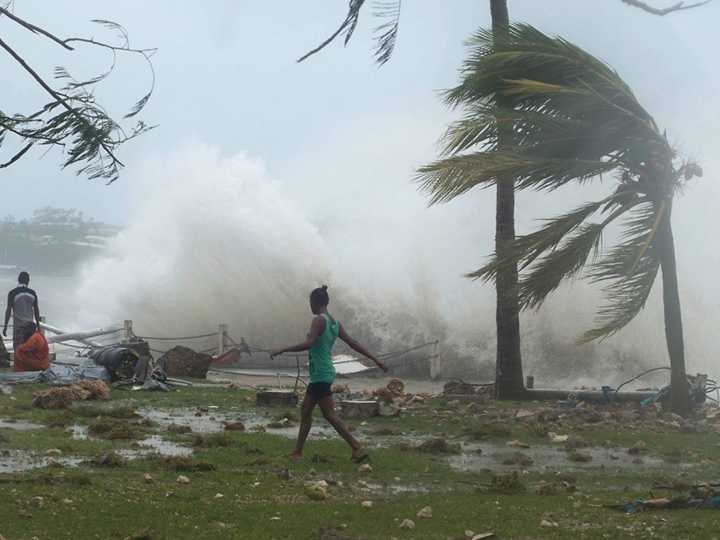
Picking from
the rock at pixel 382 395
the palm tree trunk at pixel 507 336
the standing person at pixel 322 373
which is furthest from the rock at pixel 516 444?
the palm tree trunk at pixel 507 336

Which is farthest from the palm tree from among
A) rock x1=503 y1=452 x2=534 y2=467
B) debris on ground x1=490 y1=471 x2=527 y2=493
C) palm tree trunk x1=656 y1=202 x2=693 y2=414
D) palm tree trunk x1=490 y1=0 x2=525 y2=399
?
debris on ground x1=490 y1=471 x2=527 y2=493

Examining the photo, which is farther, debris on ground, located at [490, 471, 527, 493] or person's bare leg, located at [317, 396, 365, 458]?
person's bare leg, located at [317, 396, 365, 458]

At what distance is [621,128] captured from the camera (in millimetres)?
12617

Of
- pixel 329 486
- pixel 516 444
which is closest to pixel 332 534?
pixel 329 486

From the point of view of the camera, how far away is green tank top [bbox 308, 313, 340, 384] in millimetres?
8383

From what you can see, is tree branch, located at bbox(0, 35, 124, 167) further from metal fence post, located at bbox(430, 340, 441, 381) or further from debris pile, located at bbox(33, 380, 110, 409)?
metal fence post, located at bbox(430, 340, 441, 381)

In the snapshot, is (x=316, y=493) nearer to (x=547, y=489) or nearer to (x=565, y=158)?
(x=547, y=489)

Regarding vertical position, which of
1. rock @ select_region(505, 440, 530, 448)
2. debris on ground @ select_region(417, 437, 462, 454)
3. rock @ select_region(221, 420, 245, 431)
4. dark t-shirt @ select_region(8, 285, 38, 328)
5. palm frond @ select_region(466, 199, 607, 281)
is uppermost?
palm frond @ select_region(466, 199, 607, 281)

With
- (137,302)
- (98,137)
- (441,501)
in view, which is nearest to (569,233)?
(441,501)

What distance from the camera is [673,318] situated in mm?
13203

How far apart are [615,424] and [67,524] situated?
8.37 meters

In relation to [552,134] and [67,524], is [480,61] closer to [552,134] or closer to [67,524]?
[552,134]

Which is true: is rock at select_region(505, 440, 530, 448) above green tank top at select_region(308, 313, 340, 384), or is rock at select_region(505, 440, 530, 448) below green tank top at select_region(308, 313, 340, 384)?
below

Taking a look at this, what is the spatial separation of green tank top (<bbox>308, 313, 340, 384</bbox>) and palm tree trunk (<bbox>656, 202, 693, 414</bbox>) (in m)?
6.65
